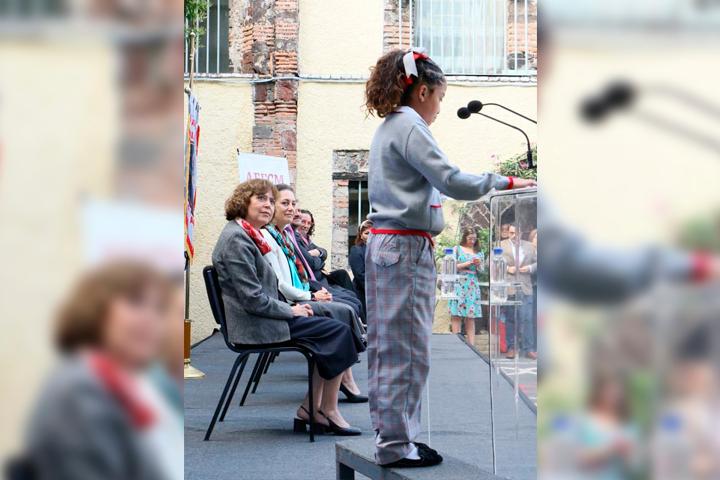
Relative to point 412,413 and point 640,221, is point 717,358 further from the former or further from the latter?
point 412,413

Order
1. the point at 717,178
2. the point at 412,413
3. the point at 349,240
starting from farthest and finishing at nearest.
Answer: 1. the point at 349,240
2. the point at 412,413
3. the point at 717,178

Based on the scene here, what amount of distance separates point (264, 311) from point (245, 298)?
4.0 inches

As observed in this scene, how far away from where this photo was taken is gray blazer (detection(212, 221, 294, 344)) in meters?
4.70

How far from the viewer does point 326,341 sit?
4.91 meters

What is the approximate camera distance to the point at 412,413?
3.04m

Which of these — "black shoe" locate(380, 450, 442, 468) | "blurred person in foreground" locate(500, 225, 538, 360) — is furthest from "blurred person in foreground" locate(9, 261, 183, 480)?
"black shoe" locate(380, 450, 442, 468)

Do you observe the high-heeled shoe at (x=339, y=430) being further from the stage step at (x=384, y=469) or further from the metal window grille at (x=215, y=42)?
the metal window grille at (x=215, y=42)

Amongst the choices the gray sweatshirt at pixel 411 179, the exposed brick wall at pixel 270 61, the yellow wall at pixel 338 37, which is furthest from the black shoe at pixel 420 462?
the yellow wall at pixel 338 37

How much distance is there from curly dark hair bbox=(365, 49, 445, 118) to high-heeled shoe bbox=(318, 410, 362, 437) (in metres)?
2.29

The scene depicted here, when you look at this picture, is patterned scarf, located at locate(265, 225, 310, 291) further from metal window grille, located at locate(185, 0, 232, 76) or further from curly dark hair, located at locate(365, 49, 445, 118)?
metal window grille, located at locate(185, 0, 232, 76)

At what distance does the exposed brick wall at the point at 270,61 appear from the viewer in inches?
578

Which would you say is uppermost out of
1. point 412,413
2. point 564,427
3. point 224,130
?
point 224,130

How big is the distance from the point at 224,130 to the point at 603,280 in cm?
1410

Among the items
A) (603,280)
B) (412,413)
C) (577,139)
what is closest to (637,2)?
(577,139)
